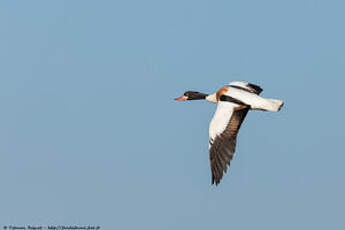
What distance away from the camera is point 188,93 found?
24109 millimetres

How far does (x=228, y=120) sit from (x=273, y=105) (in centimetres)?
118

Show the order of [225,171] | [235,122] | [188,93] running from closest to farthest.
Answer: [225,171], [235,122], [188,93]

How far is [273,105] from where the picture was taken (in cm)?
1962

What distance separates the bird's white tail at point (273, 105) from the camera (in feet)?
64.2

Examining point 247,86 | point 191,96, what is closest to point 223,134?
point 247,86

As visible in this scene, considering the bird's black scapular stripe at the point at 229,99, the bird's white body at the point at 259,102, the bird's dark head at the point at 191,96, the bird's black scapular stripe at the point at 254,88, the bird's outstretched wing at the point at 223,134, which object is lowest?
the bird's outstretched wing at the point at 223,134

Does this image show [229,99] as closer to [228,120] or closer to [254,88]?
[228,120]

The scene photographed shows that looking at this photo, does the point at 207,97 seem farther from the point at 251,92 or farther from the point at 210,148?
the point at 210,148

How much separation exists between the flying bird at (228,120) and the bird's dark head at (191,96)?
1.91 m

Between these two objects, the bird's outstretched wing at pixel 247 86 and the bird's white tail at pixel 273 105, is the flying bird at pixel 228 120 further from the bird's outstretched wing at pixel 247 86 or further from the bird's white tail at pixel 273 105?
the bird's outstretched wing at pixel 247 86

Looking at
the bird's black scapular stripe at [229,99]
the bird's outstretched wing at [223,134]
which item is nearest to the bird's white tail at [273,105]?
the bird's outstretched wing at [223,134]

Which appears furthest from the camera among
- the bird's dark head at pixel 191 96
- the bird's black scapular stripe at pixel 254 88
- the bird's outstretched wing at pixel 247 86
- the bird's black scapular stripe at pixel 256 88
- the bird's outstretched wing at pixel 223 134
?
the bird's dark head at pixel 191 96

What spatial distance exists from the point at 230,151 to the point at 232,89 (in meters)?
3.09

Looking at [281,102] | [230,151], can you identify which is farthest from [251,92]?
[230,151]
